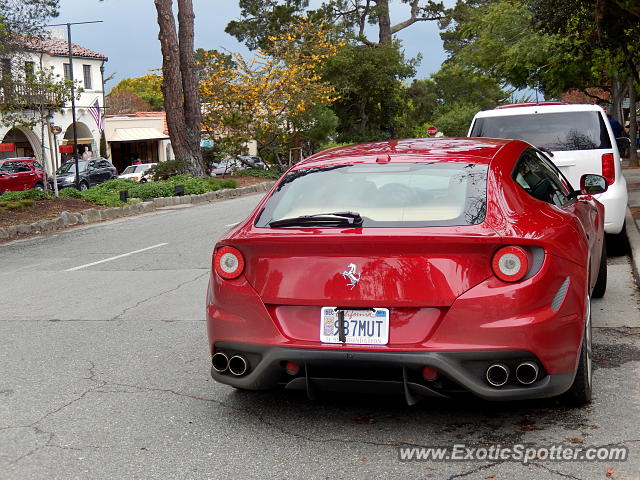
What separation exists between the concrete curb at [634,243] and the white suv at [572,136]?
0.29 meters

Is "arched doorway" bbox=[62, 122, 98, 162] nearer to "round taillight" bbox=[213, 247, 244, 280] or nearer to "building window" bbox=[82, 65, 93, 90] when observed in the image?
"building window" bbox=[82, 65, 93, 90]

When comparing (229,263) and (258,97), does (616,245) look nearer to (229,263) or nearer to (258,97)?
(229,263)

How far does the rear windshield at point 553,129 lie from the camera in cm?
1027

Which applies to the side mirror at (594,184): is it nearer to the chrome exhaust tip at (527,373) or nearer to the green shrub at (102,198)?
the chrome exhaust tip at (527,373)

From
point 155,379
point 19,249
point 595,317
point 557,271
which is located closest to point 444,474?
point 557,271

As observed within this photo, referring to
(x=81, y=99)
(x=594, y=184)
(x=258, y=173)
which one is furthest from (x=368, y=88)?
(x=594, y=184)

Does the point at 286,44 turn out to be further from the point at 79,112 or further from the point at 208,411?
the point at 208,411

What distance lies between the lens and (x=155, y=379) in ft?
19.3

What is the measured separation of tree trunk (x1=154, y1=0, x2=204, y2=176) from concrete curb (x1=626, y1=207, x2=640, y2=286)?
19.4 metres

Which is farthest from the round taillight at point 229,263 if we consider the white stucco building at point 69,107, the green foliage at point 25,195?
the white stucco building at point 69,107

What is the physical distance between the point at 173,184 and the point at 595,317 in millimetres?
21550

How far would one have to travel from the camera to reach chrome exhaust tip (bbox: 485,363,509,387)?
4.25 m

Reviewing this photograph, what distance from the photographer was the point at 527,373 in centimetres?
430

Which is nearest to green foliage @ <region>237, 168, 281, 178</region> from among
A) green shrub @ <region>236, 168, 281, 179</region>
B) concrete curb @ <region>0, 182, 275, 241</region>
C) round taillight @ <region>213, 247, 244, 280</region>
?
green shrub @ <region>236, 168, 281, 179</region>
